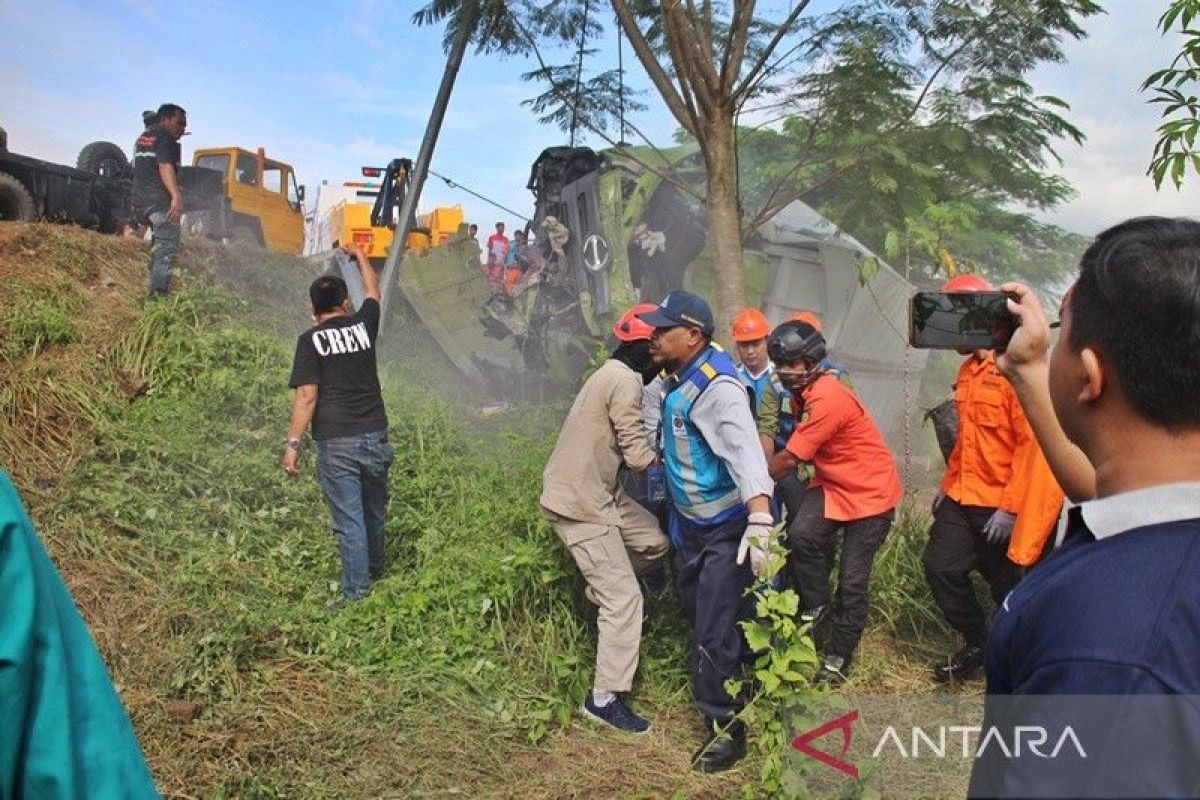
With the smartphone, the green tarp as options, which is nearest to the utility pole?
the smartphone

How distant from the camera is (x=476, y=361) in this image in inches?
421

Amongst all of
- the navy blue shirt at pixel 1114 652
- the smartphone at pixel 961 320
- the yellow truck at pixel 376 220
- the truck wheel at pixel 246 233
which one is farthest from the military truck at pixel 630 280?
the navy blue shirt at pixel 1114 652

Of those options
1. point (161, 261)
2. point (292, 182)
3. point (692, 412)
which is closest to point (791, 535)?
point (692, 412)

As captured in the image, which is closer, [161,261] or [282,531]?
[282,531]

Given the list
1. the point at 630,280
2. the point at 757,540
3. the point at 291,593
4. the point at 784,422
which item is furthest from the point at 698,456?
the point at 630,280

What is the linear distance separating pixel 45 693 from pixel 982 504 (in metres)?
3.90

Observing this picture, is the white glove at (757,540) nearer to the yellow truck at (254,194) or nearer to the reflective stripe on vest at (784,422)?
the reflective stripe on vest at (784,422)

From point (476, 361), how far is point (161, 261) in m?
3.70

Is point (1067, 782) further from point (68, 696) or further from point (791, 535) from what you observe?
point (791, 535)

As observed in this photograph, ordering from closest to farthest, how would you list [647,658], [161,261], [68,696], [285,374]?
[68,696] < [647,658] < [285,374] < [161,261]

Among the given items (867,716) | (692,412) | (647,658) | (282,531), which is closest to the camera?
(692,412)

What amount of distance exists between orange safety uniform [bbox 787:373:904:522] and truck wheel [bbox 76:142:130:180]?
11930 mm

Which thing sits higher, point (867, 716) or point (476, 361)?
point (476, 361)

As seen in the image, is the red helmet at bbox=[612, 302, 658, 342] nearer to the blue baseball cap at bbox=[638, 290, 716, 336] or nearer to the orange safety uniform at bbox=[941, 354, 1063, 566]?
the blue baseball cap at bbox=[638, 290, 716, 336]
